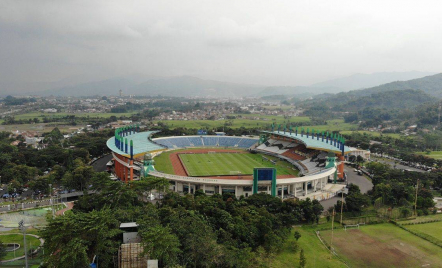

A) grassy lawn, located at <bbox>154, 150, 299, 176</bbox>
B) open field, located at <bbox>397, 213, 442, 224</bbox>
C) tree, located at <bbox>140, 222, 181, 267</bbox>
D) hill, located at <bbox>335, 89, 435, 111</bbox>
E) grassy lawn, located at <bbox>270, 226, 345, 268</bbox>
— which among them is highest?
hill, located at <bbox>335, 89, 435, 111</bbox>

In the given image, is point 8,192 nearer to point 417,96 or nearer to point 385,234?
point 385,234

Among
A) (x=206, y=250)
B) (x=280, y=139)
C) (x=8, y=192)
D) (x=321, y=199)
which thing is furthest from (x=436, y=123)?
(x=8, y=192)

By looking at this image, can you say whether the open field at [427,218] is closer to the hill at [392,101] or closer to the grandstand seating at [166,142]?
the grandstand seating at [166,142]

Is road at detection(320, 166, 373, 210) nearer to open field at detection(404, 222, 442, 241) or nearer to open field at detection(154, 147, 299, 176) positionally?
open field at detection(154, 147, 299, 176)

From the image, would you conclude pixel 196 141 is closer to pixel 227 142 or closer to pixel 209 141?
pixel 209 141

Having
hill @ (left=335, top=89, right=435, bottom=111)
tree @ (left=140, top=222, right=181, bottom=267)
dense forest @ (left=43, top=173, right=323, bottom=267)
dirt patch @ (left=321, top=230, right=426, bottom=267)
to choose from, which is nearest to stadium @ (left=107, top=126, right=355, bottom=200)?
dense forest @ (left=43, top=173, right=323, bottom=267)

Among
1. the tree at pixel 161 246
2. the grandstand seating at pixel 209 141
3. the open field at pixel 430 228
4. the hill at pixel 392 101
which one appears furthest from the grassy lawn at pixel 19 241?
the hill at pixel 392 101
